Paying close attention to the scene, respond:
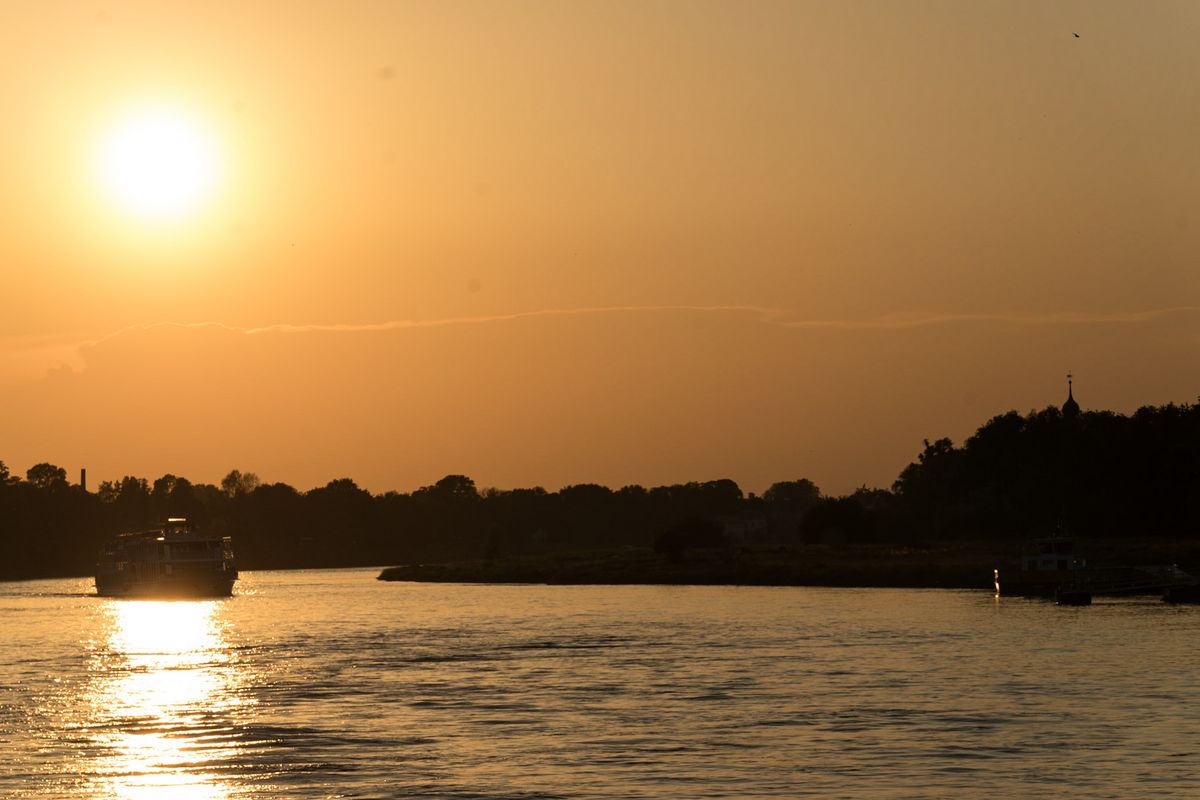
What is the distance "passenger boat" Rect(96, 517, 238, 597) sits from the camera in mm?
175750

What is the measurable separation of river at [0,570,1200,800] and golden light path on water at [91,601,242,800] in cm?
19

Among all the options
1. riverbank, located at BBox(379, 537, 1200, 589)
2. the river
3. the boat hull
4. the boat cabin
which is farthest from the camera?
the boat hull

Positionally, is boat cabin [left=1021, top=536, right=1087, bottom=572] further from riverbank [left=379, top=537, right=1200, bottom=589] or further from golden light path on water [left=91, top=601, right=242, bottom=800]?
golden light path on water [left=91, top=601, right=242, bottom=800]

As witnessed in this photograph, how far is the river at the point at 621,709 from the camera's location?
41.0m

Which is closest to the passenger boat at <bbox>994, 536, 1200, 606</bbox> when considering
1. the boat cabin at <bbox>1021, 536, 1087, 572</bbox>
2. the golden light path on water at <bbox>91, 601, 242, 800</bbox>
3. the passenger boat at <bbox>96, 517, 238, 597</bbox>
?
the boat cabin at <bbox>1021, 536, 1087, 572</bbox>

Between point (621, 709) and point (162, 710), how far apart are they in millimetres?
15808

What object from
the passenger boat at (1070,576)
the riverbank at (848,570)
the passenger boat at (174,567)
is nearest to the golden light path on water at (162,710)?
the passenger boat at (174,567)

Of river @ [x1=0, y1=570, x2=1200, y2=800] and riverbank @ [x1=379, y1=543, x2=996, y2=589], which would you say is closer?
river @ [x1=0, y1=570, x2=1200, y2=800]

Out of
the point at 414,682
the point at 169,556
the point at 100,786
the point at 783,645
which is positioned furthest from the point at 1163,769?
the point at 169,556

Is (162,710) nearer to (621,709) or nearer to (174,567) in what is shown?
(621,709)

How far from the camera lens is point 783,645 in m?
84.9

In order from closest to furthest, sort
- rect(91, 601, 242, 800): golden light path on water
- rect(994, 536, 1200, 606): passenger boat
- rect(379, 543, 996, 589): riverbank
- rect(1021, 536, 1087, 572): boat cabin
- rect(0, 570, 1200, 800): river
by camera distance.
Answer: rect(0, 570, 1200, 800): river < rect(91, 601, 242, 800): golden light path on water < rect(994, 536, 1200, 606): passenger boat < rect(1021, 536, 1087, 572): boat cabin < rect(379, 543, 996, 589): riverbank

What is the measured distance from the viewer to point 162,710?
5866 cm

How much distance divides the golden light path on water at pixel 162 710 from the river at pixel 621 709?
0.19 m
